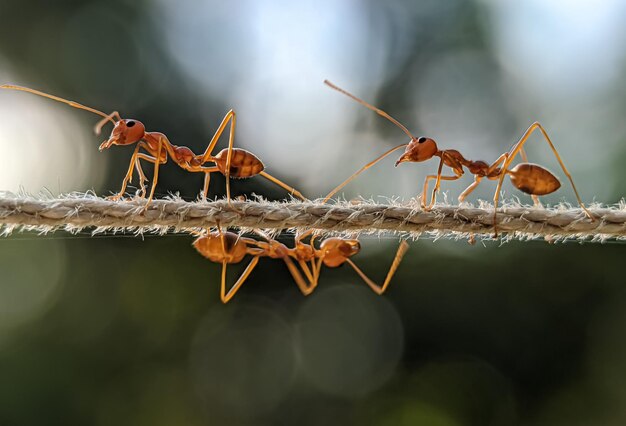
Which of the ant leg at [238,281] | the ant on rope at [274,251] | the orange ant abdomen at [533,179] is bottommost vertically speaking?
the ant leg at [238,281]

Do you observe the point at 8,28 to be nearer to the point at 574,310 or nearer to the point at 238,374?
the point at 238,374

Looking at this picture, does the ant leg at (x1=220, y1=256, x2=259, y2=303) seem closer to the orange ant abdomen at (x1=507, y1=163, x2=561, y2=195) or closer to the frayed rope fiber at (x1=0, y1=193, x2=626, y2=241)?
the frayed rope fiber at (x1=0, y1=193, x2=626, y2=241)

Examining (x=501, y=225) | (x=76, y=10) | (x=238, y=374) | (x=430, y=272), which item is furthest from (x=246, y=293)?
(x=501, y=225)

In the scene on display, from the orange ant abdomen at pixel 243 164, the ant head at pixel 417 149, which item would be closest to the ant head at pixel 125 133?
the orange ant abdomen at pixel 243 164

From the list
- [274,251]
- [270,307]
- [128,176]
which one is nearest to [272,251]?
[274,251]

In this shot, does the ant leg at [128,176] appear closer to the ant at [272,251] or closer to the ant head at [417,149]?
the ant at [272,251]

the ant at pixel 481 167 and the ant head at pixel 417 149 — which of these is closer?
the ant at pixel 481 167

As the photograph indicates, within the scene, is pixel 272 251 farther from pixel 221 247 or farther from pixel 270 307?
pixel 270 307
